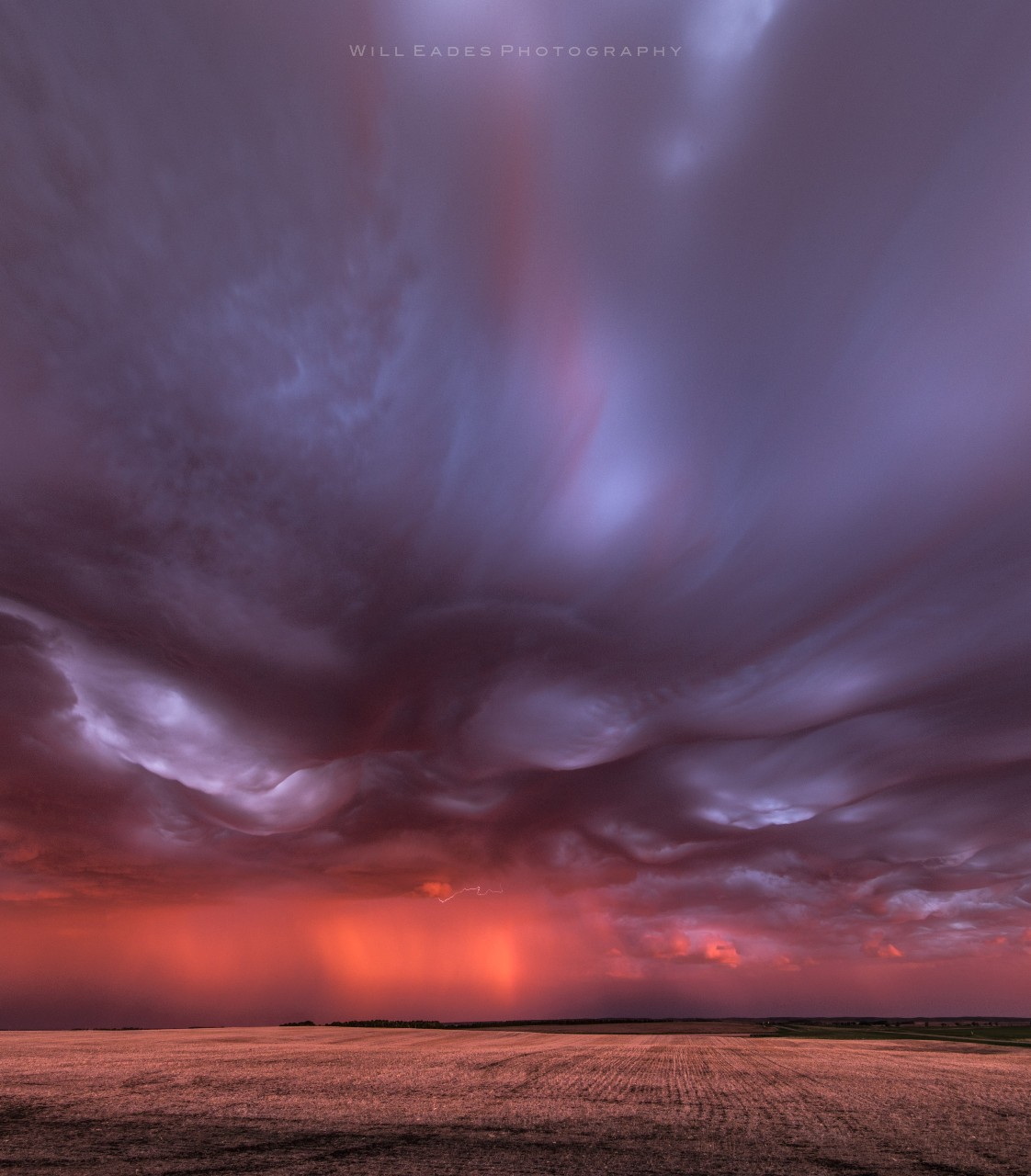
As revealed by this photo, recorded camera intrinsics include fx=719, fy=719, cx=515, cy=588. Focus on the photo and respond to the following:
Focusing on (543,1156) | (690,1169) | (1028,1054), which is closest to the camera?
(690,1169)

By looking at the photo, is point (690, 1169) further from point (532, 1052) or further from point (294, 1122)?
point (532, 1052)

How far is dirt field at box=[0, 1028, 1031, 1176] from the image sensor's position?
19297mm

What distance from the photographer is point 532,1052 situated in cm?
6225

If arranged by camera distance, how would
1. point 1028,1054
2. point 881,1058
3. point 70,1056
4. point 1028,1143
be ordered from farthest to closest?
point 1028,1054 → point 881,1058 → point 70,1056 → point 1028,1143

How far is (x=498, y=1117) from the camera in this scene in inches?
1055

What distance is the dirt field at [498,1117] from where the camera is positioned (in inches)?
760

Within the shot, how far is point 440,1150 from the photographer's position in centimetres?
2045

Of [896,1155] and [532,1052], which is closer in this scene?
[896,1155]

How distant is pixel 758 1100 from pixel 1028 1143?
1194 cm

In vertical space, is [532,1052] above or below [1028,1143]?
above

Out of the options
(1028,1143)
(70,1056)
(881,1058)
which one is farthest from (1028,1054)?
(70,1056)

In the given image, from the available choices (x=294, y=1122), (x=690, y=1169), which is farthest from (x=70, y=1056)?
(x=690, y=1169)

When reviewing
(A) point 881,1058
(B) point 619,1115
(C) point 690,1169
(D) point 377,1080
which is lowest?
(C) point 690,1169

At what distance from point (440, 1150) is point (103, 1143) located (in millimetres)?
9786
